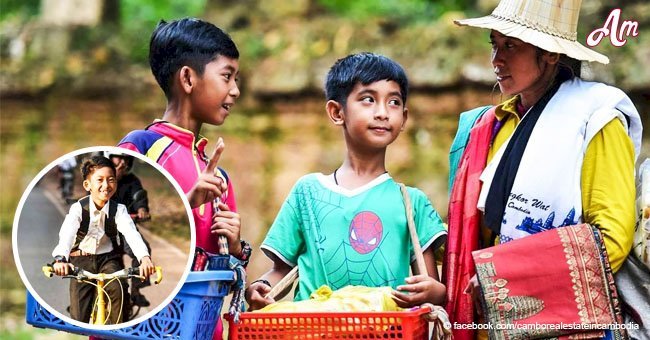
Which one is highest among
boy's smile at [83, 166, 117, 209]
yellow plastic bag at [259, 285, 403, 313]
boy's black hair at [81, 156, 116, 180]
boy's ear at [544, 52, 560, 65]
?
boy's ear at [544, 52, 560, 65]

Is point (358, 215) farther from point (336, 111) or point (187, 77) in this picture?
point (187, 77)

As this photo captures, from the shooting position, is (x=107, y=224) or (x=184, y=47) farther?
(x=184, y=47)

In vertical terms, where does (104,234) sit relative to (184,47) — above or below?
below

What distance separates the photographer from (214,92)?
3.54 metres

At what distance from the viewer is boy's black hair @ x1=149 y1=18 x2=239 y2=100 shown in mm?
3561

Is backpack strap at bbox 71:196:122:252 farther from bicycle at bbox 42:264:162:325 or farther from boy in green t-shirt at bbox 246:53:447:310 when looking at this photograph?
boy in green t-shirt at bbox 246:53:447:310

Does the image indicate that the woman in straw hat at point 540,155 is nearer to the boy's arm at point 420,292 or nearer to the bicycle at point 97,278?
the boy's arm at point 420,292

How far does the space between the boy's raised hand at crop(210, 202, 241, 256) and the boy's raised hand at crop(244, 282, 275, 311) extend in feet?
0.69

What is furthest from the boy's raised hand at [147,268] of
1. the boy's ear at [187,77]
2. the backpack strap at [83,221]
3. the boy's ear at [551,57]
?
the boy's ear at [551,57]

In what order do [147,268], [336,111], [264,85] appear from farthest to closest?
[264,85] → [336,111] → [147,268]

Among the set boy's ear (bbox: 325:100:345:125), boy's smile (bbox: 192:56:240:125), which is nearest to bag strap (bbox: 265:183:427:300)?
boy's ear (bbox: 325:100:345:125)

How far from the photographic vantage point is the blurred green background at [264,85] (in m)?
8.06

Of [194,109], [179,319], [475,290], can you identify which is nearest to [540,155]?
[475,290]

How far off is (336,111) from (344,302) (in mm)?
812
